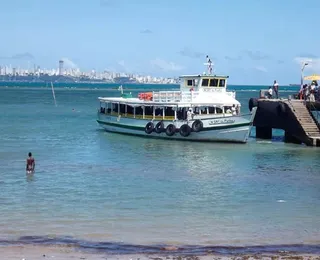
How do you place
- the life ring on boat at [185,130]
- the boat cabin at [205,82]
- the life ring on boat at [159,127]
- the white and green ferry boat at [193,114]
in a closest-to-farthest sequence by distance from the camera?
the white and green ferry boat at [193,114] → the life ring on boat at [185,130] → the life ring on boat at [159,127] → the boat cabin at [205,82]

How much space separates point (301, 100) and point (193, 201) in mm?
22084

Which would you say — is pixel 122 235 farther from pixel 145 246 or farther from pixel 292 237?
pixel 292 237

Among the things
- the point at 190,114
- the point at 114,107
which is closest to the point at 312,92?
the point at 190,114

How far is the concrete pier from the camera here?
41250mm

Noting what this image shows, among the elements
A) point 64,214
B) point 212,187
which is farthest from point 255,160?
point 64,214

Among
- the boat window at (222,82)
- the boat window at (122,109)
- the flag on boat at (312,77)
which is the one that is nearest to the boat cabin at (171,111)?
the boat window at (122,109)

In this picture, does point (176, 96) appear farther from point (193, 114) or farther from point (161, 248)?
point (161, 248)

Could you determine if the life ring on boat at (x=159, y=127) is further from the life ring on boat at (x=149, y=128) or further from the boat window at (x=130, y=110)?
the boat window at (x=130, y=110)

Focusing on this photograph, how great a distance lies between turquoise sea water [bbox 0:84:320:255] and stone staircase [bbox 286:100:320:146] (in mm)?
975

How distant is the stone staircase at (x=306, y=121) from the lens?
40881 millimetres

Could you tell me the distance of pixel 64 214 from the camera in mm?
21062

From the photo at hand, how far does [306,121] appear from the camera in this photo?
137ft

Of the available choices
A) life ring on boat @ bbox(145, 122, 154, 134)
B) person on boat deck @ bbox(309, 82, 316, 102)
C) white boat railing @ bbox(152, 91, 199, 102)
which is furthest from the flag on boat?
life ring on boat @ bbox(145, 122, 154, 134)

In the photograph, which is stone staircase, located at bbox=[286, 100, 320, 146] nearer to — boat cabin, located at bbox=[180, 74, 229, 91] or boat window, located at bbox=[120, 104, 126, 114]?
boat cabin, located at bbox=[180, 74, 229, 91]
